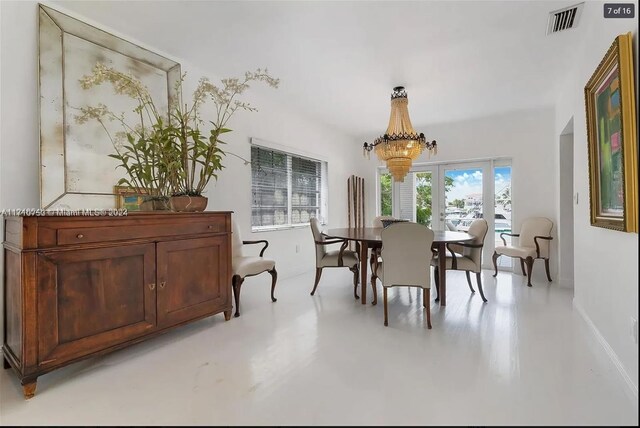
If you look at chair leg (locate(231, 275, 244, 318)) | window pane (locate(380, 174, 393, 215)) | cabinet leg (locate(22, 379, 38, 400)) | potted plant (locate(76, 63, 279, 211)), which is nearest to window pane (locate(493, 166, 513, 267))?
window pane (locate(380, 174, 393, 215))

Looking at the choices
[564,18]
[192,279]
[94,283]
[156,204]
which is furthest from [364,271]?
[564,18]

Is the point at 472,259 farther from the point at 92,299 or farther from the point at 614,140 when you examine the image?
the point at 92,299

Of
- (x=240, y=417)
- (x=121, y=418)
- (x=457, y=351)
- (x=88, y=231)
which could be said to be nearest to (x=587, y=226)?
(x=457, y=351)

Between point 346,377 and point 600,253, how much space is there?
2031 millimetres

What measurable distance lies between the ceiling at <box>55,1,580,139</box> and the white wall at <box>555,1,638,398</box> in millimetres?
295

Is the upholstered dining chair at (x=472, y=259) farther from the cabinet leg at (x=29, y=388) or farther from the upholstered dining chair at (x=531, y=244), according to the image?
the cabinet leg at (x=29, y=388)

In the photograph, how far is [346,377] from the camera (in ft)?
5.89

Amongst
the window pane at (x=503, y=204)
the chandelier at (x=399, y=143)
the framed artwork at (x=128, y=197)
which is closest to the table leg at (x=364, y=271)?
the chandelier at (x=399, y=143)

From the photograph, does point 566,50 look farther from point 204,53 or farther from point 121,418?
point 121,418

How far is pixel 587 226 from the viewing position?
Result: 252 cm

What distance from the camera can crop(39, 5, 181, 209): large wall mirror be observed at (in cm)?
217

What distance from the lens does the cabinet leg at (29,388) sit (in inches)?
63.9

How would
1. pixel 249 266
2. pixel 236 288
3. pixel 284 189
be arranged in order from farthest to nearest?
pixel 284 189 → pixel 249 266 → pixel 236 288

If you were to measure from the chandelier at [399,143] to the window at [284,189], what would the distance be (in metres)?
1.65
